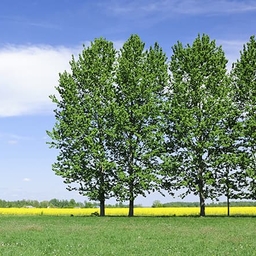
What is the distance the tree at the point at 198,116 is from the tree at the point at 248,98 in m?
1.67

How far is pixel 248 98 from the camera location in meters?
55.1

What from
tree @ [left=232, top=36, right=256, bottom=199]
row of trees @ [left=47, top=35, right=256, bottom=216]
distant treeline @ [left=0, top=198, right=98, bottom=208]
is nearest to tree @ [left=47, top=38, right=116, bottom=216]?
row of trees @ [left=47, top=35, right=256, bottom=216]

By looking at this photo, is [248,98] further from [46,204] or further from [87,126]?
[46,204]

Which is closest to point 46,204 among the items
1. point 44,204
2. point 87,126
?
point 44,204

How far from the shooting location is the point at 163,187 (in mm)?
55281

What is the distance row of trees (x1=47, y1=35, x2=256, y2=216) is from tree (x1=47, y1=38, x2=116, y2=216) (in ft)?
0.39

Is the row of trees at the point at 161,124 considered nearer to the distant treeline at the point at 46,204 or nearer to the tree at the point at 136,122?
the tree at the point at 136,122

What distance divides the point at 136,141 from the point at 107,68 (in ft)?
33.3

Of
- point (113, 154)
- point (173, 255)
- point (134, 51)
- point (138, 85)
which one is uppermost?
point (134, 51)

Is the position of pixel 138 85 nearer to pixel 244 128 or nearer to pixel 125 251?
pixel 244 128

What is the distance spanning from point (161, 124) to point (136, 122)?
2.93 meters

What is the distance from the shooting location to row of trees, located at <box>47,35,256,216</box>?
53500 mm

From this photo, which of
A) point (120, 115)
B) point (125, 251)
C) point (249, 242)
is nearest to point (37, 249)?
point (125, 251)

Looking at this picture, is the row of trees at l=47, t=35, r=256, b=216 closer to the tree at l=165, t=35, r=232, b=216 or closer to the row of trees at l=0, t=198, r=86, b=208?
the tree at l=165, t=35, r=232, b=216
